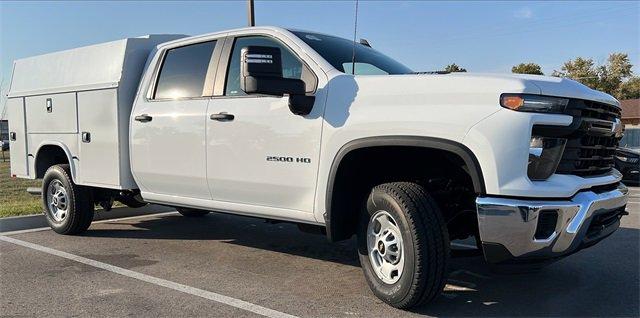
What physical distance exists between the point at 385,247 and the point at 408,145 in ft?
2.59

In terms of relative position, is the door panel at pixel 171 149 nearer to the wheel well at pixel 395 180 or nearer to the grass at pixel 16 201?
the wheel well at pixel 395 180

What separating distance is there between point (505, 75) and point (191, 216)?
5778mm

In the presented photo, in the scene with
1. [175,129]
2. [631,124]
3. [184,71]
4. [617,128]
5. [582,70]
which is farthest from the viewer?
[582,70]

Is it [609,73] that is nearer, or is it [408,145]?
[408,145]

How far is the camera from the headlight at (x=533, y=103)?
3436mm

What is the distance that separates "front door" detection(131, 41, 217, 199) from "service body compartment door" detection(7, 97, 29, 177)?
2.47m

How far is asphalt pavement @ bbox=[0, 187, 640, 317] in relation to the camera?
414 centimetres

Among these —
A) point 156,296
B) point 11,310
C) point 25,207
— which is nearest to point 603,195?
point 156,296

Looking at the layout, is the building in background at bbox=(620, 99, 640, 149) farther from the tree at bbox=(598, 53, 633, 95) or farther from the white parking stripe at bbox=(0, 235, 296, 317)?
the white parking stripe at bbox=(0, 235, 296, 317)

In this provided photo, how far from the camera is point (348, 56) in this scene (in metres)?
4.97

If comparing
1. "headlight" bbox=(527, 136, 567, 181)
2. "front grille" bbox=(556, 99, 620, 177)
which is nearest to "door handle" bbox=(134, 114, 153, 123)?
"headlight" bbox=(527, 136, 567, 181)

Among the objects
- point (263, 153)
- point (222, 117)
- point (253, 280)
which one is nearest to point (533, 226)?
point (263, 153)

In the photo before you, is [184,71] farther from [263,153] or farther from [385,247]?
[385,247]

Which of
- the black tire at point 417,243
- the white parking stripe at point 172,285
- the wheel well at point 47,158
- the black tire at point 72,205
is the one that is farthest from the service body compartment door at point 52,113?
the black tire at point 417,243
